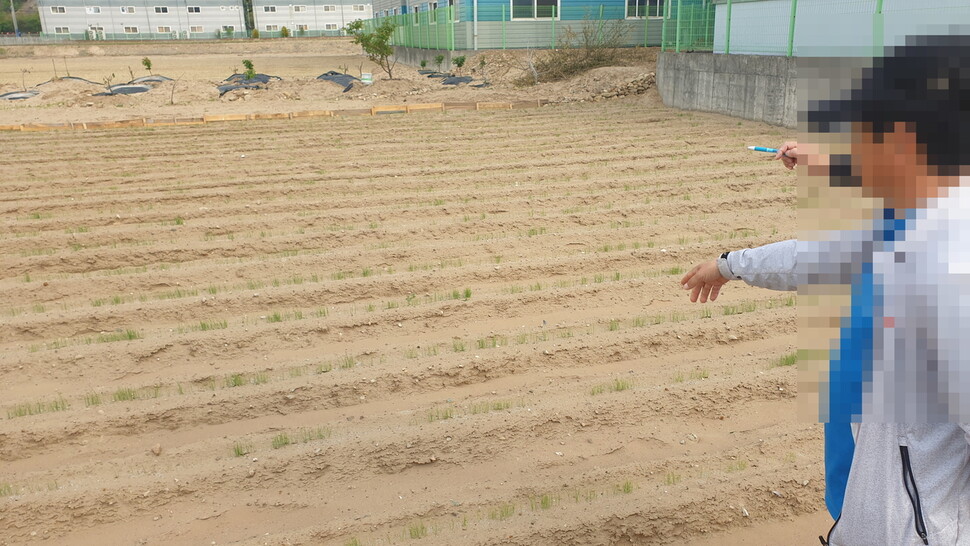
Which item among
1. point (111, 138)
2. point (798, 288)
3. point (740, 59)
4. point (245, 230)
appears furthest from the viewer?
point (740, 59)

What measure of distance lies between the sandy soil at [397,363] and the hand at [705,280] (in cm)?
142

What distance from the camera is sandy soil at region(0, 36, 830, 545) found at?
344cm

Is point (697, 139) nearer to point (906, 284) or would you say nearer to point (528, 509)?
point (528, 509)

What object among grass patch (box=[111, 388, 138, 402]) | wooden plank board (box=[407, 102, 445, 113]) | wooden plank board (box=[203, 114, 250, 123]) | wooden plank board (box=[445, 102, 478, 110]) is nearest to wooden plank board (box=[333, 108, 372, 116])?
wooden plank board (box=[407, 102, 445, 113])

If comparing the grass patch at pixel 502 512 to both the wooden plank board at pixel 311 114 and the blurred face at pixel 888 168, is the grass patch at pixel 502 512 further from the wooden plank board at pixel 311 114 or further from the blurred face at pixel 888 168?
the wooden plank board at pixel 311 114

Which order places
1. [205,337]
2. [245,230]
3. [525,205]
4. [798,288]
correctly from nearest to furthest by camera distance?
1. [798,288]
2. [205,337]
3. [245,230]
4. [525,205]

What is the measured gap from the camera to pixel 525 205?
8.20m

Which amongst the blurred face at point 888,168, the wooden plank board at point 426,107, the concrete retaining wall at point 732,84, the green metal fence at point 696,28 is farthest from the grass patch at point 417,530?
the green metal fence at point 696,28

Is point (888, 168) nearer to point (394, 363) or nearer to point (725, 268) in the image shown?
point (725, 268)

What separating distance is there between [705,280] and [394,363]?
2.92 metres

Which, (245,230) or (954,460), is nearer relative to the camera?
(954,460)

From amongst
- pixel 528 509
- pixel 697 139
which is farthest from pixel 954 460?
pixel 697 139

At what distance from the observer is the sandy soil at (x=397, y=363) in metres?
3.44

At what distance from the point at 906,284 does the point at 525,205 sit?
6.80 metres
